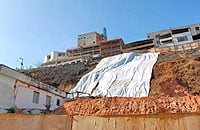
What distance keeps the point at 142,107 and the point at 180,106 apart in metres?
2.06

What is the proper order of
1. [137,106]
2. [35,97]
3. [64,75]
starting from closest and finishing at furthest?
1. [137,106]
2. [35,97]
3. [64,75]

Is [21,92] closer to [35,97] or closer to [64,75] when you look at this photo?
[35,97]

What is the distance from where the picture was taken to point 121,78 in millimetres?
20781

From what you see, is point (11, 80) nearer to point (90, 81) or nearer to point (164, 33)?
point (90, 81)

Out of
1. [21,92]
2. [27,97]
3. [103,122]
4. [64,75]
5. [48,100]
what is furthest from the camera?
[64,75]

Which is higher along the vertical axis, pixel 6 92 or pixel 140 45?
pixel 140 45

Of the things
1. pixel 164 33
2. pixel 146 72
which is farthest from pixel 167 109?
pixel 164 33

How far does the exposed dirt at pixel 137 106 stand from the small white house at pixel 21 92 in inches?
90.8

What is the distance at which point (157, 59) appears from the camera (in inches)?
903

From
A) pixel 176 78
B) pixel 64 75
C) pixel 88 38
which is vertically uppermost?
pixel 88 38

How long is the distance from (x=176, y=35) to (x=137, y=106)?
31873 mm

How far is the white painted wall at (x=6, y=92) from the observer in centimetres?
1018

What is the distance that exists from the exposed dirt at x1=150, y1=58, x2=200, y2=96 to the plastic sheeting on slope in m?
0.94

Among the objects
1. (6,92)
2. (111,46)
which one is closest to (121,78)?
(6,92)
